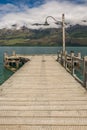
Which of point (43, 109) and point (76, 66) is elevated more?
point (43, 109)

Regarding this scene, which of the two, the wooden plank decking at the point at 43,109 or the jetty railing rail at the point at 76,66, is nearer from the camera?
the wooden plank decking at the point at 43,109

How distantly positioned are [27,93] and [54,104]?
2309 millimetres

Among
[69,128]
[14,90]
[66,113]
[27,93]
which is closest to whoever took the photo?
[69,128]

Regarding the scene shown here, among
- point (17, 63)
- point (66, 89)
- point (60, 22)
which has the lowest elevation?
point (17, 63)

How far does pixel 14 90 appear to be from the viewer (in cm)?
1097

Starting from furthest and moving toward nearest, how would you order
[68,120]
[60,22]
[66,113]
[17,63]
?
[17,63] → [60,22] → [66,113] → [68,120]

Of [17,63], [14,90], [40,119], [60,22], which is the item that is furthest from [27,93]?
[17,63]

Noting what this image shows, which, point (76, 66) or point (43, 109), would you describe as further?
point (76, 66)

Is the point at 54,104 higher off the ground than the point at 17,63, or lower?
higher

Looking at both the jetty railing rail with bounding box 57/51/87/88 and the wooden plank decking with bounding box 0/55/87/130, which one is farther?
the jetty railing rail with bounding box 57/51/87/88

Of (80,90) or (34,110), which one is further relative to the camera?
(80,90)

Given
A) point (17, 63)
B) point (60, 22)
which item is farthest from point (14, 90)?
point (17, 63)

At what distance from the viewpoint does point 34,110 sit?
294 inches

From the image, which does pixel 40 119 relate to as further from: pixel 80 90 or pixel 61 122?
pixel 80 90
